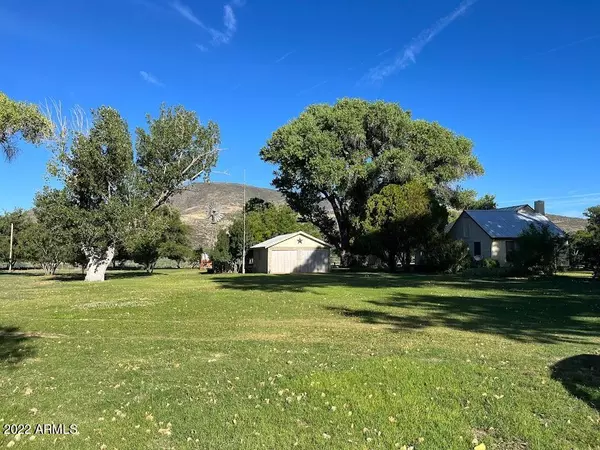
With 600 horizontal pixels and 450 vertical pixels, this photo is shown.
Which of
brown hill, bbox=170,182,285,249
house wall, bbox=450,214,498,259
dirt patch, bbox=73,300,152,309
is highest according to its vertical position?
brown hill, bbox=170,182,285,249

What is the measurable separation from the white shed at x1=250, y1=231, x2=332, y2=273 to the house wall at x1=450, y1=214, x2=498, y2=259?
1179 cm

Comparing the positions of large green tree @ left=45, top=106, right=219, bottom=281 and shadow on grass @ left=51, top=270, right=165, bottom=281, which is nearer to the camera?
large green tree @ left=45, top=106, right=219, bottom=281

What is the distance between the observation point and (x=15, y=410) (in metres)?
5.19

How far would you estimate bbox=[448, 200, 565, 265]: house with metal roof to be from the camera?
39344 millimetres

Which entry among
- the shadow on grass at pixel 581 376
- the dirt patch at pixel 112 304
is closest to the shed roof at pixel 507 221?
the dirt patch at pixel 112 304

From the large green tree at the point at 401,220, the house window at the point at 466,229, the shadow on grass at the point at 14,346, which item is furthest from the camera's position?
the house window at the point at 466,229

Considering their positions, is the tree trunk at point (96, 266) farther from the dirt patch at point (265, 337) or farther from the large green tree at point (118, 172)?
the dirt patch at point (265, 337)

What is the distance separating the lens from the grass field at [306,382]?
4566 millimetres

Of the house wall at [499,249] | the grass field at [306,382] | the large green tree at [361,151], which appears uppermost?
the large green tree at [361,151]

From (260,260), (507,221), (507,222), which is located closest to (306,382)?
(507,222)

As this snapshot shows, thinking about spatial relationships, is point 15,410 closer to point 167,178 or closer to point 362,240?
point 167,178

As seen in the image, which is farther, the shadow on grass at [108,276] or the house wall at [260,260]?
the house wall at [260,260]

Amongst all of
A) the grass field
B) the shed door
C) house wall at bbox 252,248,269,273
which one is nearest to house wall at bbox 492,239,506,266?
the shed door

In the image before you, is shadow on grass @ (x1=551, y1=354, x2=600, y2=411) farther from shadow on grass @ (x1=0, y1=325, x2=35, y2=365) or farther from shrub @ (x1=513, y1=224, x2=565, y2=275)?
shrub @ (x1=513, y1=224, x2=565, y2=275)
